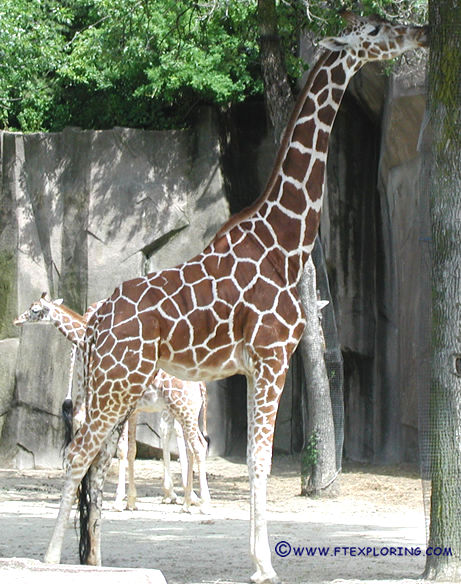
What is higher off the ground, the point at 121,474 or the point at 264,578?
the point at 121,474

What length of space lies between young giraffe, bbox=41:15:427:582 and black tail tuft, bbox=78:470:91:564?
0.07m

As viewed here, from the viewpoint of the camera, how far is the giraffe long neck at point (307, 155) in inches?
280

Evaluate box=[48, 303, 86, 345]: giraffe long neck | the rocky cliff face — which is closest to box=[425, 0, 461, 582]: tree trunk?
box=[48, 303, 86, 345]: giraffe long neck

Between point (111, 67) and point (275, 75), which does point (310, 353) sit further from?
point (111, 67)

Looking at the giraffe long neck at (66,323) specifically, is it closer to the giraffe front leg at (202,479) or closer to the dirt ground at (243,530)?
the dirt ground at (243,530)

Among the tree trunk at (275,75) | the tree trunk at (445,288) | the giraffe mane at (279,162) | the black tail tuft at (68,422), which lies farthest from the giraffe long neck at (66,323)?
the tree trunk at (445,288)

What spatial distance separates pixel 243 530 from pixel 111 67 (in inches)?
333

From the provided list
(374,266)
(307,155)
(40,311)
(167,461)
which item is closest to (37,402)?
(40,311)

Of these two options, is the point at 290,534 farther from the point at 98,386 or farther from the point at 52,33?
the point at 52,33

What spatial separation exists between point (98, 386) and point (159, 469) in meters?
8.34

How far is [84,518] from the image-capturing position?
6711mm

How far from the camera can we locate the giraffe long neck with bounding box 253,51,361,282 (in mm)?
7121

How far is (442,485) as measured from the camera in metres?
6.29

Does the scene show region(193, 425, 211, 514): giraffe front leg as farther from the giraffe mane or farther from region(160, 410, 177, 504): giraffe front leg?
the giraffe mane
